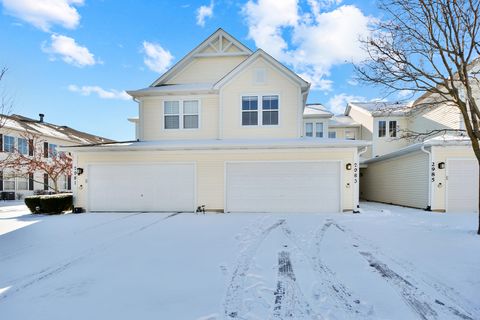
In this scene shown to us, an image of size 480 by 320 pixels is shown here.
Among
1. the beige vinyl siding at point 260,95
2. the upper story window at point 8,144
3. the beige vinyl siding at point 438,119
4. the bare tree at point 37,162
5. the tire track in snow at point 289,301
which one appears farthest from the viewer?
the upper story window at point 8,144

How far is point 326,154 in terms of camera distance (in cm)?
984

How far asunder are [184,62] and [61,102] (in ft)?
28.3

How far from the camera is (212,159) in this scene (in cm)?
1024

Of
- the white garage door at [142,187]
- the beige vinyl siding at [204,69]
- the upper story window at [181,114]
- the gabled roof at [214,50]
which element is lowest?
the white garage door at [142,187]

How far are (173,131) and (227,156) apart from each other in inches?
130

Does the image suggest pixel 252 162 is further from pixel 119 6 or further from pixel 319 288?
pixel 119 6

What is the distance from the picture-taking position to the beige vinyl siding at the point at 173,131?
11.3 meters

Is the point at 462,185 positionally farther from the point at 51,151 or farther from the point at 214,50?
the point at 51,151

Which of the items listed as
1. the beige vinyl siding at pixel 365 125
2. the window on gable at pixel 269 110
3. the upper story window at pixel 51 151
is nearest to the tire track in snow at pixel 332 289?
the window on gable at pixel 269 110

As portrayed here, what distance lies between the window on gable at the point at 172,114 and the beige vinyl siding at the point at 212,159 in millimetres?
1812

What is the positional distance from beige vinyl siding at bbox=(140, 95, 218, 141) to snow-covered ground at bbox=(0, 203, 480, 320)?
17.6ft

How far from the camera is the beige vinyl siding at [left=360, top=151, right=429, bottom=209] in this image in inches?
428

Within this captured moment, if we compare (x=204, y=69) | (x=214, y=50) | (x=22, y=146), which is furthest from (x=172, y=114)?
(x=22, y=146)

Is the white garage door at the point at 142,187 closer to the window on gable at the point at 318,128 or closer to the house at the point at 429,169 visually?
the house at the point at 429,169
